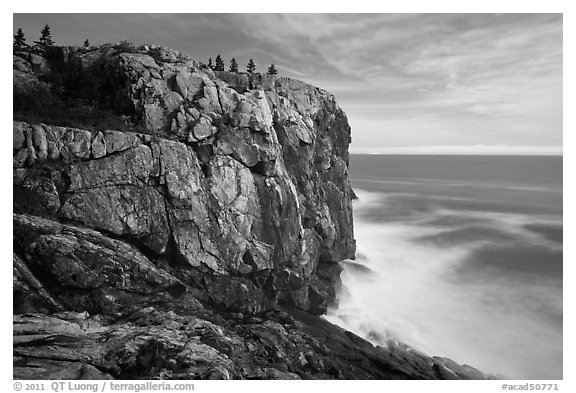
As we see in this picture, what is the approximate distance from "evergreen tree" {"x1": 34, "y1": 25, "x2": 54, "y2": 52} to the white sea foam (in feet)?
65.5

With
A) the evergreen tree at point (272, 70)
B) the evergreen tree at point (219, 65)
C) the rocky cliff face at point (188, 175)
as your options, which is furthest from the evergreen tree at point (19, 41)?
the evergreen tree at point (272, 70)

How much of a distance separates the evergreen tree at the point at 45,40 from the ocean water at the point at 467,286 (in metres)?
20.1

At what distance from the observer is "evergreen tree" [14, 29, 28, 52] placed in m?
12.6

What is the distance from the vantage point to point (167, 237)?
11.9m

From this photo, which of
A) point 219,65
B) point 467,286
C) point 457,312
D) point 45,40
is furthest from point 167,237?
point 467,286

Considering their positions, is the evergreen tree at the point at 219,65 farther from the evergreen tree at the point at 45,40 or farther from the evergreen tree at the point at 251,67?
the evergreen tree at the point at 45,40

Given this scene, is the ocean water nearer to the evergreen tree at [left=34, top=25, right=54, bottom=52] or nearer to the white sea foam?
the white sea foam

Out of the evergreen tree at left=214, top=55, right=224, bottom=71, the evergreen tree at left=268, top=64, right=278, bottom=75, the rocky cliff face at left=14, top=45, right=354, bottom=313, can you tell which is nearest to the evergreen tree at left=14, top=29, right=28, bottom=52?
the rocky cliff face at left=14, top=45, right=354, bottom=313

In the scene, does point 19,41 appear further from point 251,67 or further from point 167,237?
point 167,237

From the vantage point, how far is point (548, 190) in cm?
4972

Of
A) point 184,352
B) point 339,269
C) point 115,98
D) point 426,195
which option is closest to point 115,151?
point 115,98

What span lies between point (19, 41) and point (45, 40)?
3.86ft
